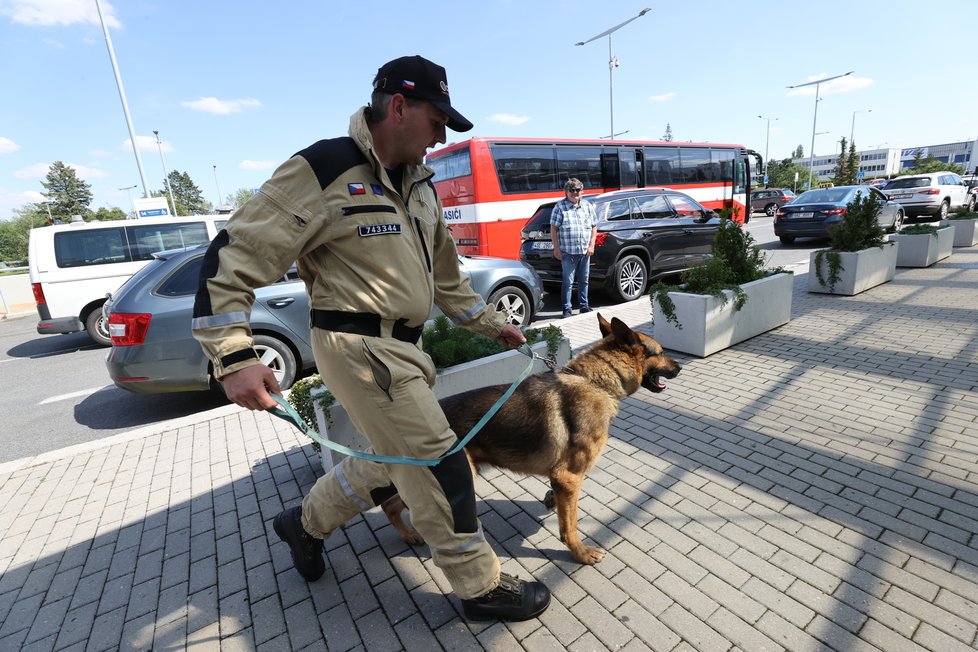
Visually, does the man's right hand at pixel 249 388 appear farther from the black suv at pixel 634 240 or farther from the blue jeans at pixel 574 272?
the black suv at pixel 634 240

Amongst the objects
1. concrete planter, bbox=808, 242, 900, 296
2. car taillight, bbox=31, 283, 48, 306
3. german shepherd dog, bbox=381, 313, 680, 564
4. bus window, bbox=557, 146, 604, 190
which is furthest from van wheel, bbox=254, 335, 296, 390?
bus window, bbox=557, 146, 604, 190

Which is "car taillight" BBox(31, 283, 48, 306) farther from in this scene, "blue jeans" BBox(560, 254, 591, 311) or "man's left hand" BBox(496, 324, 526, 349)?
"man's left hand" BBox(496, 324, 526, 349)

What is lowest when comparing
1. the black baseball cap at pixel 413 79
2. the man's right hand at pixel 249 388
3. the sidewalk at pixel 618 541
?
the sidewalk at pixel 618 541

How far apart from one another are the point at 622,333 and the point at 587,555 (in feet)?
3.90

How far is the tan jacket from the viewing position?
150cm

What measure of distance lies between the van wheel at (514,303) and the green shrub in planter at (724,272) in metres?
1.91

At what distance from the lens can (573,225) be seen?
7.27 meters

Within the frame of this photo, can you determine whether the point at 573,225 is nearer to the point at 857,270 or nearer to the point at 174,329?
the point at 857,270

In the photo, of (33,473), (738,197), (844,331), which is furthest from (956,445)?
(738,197)

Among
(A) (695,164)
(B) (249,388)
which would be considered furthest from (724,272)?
(A) (695,164)

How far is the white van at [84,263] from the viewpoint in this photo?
8414 mm

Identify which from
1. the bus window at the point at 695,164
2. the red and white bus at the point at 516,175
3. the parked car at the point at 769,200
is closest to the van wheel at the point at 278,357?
the red and white bus at the point at 516,175

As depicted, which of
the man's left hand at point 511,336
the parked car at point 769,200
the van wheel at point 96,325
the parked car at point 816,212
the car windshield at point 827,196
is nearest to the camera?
the man's left hand at point 511,336

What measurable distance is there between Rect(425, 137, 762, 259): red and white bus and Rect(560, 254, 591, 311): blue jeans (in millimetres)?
3475
